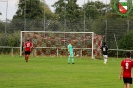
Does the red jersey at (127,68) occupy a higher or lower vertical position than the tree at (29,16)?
lower

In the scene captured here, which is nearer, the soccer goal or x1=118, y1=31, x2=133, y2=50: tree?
the soccer goal

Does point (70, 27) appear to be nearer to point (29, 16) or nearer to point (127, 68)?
point (29, 16)

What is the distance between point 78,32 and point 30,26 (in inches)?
288

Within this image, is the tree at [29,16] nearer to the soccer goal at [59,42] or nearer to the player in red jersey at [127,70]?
the soccer goal at [59,42]

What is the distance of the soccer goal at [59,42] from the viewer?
52.2 m

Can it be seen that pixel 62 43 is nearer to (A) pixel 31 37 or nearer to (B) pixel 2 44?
(A) pixel 31 37

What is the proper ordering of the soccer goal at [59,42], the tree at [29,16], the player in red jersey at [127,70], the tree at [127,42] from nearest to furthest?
the player in red jersey at [127,70] < the soccer goal at [59,42] < the tree at [127,42] < the tree at [29,16]

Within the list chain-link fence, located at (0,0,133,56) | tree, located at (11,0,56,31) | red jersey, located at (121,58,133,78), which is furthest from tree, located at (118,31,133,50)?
red jersey, located at (121,58,133,78)

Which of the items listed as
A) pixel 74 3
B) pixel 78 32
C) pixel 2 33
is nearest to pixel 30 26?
pixel 2 33

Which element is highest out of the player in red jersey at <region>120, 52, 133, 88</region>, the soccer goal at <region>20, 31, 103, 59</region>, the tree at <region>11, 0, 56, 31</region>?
the tree at <region>11, 0, 56, 31</region>

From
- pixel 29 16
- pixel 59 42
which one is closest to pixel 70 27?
pixel 59 42

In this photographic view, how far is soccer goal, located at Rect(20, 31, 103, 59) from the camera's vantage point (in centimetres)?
5217

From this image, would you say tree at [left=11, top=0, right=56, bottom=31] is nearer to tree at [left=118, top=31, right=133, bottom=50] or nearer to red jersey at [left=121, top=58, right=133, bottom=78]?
tree at [left=118, top=31, right=133, bottom=50]

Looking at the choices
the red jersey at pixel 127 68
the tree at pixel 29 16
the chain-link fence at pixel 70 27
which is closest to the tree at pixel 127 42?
the chain-link fence at pixel 70 27
